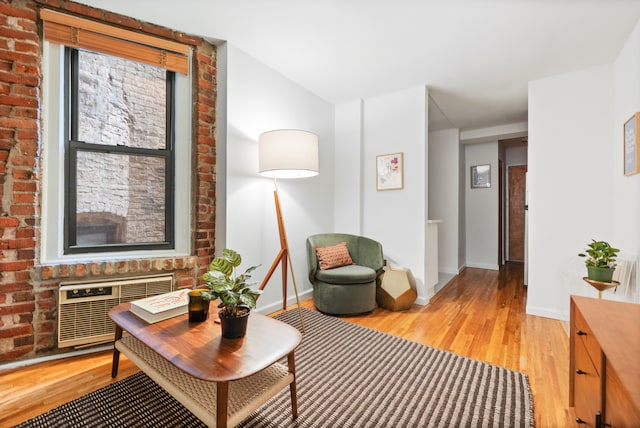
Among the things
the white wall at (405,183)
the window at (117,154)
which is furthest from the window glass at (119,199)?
the white wall at (405,183)

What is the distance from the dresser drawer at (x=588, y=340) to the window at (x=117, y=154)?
2.72m

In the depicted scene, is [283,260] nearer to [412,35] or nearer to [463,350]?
[463,350]

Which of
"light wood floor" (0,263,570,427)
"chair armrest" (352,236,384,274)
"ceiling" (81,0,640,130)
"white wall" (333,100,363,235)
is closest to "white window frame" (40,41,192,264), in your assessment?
→ "ceiling" (81,0,640,130)

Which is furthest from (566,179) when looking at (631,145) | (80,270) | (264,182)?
(80,270)

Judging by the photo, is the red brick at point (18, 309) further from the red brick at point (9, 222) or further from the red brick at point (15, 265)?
the red brick at point (9, 222)

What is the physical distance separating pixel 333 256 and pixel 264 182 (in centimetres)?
106

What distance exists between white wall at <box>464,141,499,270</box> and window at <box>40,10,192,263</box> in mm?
4883

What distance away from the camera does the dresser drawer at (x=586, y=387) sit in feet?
3.36

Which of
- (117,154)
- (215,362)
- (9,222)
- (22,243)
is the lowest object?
(215,362)

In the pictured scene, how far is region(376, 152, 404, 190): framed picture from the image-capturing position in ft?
11.1

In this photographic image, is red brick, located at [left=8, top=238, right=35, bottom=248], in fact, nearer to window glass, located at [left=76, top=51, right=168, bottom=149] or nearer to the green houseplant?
window glass, located at [left=76, top=51, right=168, bottom=149]

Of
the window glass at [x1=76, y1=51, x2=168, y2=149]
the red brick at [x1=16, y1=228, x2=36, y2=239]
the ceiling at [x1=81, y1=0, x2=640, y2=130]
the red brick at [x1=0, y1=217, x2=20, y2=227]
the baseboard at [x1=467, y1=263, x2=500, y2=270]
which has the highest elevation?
the ceiling at [x1=81, y1=0, x2=640, y2=130]

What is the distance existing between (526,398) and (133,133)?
3252 mm

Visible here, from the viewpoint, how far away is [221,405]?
103 centimetres
